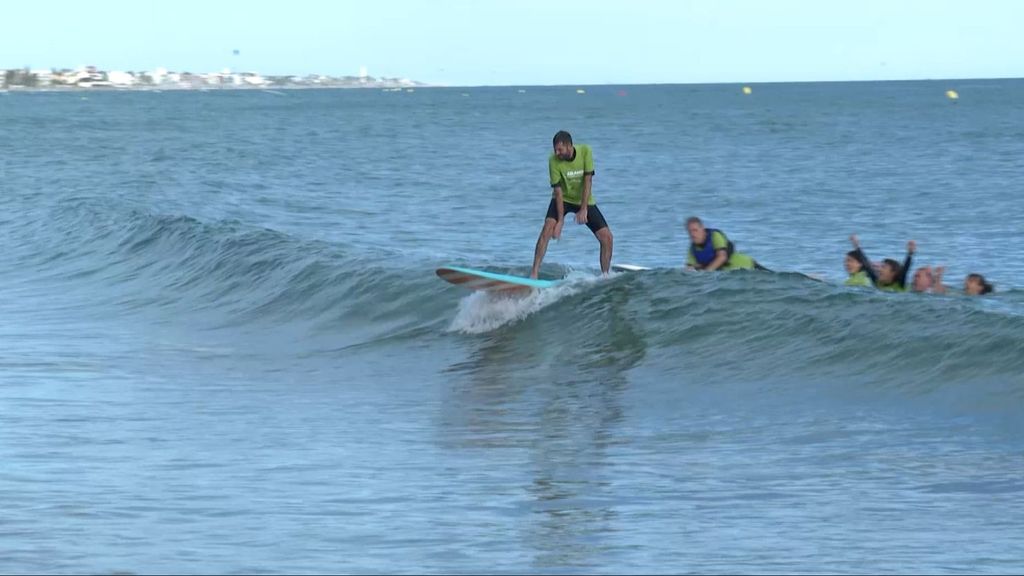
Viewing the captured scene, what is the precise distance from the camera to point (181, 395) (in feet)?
40.1

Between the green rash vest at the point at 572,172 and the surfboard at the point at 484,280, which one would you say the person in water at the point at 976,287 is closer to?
the surfboard at the point at 484,280

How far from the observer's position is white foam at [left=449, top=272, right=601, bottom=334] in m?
16.5

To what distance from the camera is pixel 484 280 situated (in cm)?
1656

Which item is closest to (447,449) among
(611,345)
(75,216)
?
(611,345)

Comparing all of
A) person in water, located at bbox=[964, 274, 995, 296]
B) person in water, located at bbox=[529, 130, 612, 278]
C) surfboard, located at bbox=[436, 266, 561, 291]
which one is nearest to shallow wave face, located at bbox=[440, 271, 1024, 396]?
surfboard, located at bbox=[436, 266, 561, 291]

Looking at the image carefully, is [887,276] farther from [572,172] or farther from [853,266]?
[572,172]

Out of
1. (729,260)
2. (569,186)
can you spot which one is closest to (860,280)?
(729,260)

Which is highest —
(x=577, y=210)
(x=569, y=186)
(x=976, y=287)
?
(x=569, y=186)

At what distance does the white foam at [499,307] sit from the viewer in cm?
1652

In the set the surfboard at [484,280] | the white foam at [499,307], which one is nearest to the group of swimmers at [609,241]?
the surfboard at [484,280]

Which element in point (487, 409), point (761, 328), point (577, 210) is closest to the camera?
point (487, 409)

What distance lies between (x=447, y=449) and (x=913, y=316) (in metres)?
6.04

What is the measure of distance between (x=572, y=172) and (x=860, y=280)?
367 cm

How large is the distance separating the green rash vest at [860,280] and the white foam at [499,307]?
2948mm
